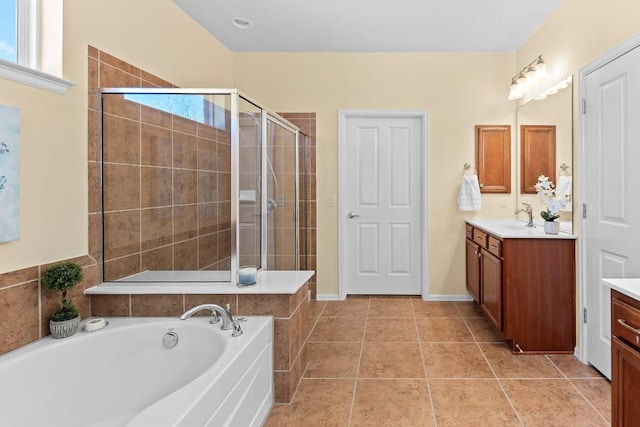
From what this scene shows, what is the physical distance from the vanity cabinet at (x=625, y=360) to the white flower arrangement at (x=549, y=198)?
→ 4.67 ft

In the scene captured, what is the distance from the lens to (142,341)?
1917 mm

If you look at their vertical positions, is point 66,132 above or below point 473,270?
above

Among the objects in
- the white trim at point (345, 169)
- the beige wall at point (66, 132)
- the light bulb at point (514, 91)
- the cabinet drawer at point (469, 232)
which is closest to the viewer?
the beige wall at point (66, 132)

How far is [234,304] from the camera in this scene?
210 centimetres

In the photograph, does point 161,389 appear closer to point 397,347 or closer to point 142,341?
point 142,341

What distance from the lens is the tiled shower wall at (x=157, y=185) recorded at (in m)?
2.22

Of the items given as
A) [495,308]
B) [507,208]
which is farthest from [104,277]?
[507,208]

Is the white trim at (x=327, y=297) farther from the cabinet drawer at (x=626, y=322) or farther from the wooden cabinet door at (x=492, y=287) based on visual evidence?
the cabinet drawer at (x=626, y=322)

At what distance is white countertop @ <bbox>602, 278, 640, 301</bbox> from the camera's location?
1.41 meters

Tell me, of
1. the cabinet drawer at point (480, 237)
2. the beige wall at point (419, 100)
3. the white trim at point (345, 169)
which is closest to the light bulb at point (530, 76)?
the beige wall at point (419, 100)

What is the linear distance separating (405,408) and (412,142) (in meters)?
2.79

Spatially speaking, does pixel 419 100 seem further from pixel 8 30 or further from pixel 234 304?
pixel 8 30

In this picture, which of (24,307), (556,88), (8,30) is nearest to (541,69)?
(556,88)

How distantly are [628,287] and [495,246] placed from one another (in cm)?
145
